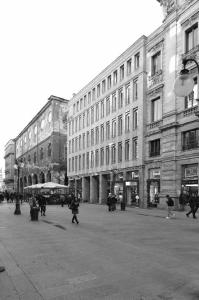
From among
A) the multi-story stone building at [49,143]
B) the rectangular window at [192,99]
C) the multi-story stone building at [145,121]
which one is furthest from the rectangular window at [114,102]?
the multi-story stone building at [49,143]

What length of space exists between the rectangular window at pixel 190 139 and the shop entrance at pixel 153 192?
5664mm

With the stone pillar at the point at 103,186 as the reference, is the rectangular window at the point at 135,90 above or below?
above

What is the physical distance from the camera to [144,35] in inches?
1539

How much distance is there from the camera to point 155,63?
37.9 metres

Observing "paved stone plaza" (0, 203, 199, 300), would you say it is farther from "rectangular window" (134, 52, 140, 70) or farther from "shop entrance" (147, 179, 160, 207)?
"rectangular window" (134, 52, 140, 70)

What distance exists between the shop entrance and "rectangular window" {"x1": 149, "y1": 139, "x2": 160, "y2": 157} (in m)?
2.83

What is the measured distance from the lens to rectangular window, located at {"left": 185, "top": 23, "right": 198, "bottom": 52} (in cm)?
3083

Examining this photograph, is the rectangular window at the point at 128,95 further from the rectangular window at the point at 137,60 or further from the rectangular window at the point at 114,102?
the rectangular window at the point at 114,102

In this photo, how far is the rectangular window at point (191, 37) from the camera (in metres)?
30.8

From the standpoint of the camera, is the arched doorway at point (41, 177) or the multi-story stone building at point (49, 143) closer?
the multi-story stone building at point (49, 143)

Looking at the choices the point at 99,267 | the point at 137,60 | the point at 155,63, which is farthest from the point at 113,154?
the point at 99,267

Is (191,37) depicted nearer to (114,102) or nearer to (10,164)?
(114,102)

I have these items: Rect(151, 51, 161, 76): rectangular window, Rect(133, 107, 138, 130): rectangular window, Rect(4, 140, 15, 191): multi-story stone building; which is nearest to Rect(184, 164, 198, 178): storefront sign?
Rect(133, 107, 138, 130): rectangular window

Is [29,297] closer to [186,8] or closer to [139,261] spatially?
[139,261]
